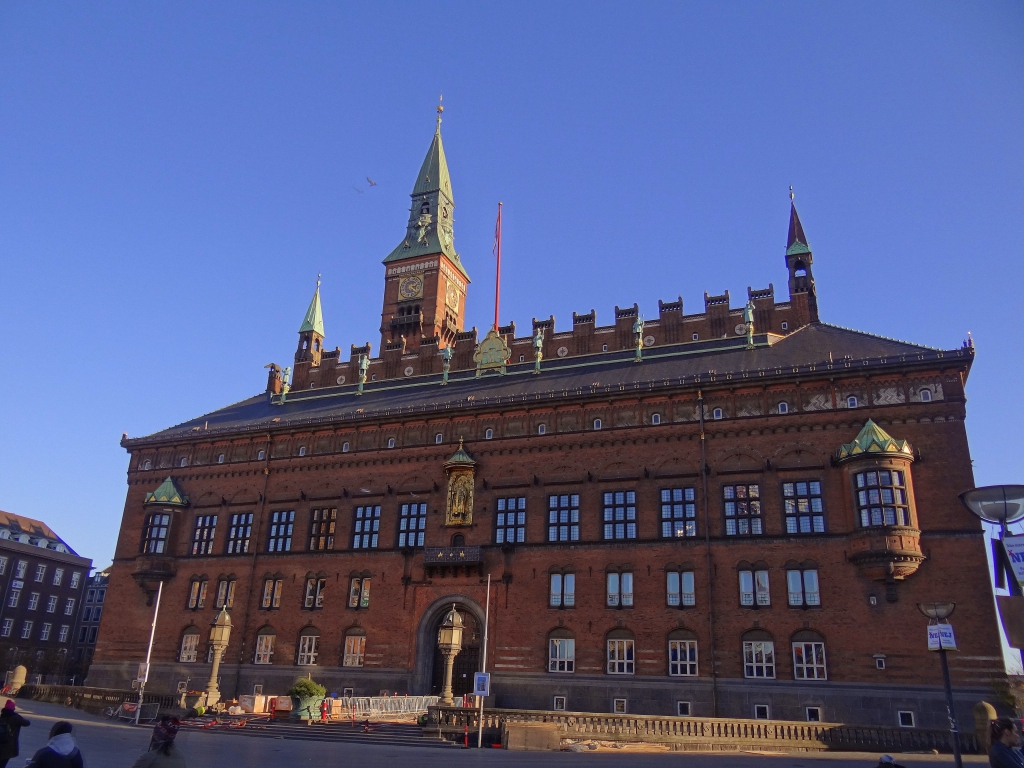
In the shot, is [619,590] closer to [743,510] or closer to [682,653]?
[682,653]

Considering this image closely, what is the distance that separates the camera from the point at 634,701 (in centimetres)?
3888

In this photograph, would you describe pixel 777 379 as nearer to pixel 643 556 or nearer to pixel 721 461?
pixel 721 461

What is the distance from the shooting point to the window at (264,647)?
48.7m

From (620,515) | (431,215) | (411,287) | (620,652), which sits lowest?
(620,652)

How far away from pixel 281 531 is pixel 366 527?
650 cm

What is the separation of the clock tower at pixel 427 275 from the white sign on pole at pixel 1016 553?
52.3 m

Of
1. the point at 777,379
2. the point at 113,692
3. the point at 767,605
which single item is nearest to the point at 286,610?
the point at 113,692

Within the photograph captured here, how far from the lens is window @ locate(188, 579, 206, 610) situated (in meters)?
51.9

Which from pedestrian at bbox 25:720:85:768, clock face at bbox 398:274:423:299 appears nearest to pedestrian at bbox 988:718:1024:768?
pedestrian at bbox 25:720:85:768

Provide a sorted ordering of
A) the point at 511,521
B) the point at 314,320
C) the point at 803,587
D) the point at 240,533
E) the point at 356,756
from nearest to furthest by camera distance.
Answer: the point at 356,756 → the point at 803,587 → the point at 511,521 → the point at 240,533 → the point at 314,320

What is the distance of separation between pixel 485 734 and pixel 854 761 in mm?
13421

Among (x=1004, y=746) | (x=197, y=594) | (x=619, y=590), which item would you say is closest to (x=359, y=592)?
(x=197, y=594)

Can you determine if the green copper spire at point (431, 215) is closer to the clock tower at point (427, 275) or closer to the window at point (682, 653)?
the clock tower at point (427, 275)

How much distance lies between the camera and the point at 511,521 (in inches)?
1780
